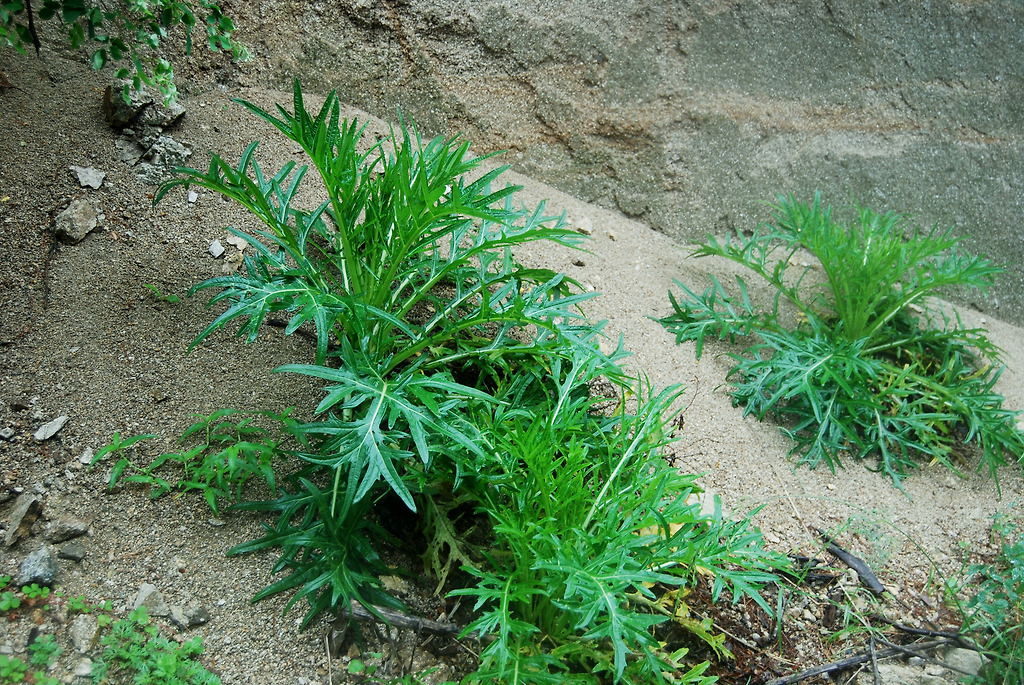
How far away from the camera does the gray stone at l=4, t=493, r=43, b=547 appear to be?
1549 millimetres

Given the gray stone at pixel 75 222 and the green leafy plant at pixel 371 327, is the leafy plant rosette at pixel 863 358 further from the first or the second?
the gray stone at pixel 75 222

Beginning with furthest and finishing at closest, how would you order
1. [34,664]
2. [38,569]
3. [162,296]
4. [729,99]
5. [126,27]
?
[729,99] → [126,27] → [162,296] → [38,569] → [34,664]

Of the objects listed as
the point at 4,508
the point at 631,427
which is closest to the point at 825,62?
the point at 631,427

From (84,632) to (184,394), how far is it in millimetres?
608

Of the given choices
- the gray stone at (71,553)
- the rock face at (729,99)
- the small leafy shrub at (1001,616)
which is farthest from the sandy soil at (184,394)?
the rock face at (729,99)

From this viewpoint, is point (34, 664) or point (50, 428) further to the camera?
point (50, 428)

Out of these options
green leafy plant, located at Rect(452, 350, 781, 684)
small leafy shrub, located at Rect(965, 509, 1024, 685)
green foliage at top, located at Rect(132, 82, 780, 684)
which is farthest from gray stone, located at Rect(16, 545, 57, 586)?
small leafy shrub, located at Rect(965, 509, 1024, 685)

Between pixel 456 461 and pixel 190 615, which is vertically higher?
pixel 456 461

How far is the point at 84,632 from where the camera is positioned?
1444 mm

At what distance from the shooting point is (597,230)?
298 cm

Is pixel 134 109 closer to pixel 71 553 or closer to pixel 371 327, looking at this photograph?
pixel 371 327

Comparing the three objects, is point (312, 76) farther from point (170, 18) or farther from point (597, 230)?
point (597, 230)

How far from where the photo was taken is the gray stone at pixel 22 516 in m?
1.55

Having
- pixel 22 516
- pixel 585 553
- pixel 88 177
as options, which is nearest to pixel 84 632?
pixel 22 516
